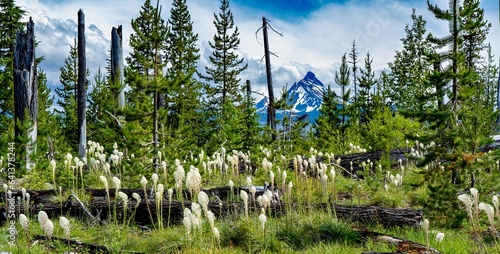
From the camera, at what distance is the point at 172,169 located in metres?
9.80

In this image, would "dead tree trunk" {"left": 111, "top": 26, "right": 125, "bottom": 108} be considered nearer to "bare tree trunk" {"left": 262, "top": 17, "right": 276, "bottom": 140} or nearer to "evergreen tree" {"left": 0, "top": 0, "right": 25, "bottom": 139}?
"bare tree trunk" {"left": 262, "top": 17, "right": 276, "bottom": 140}

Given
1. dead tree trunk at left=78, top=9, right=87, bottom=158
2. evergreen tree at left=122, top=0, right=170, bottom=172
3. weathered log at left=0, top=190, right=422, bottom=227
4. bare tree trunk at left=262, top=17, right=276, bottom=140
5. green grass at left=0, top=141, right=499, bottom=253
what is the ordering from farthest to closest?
1. bare tree trunk at left=262, top=17, right=276, bottom=140
2. dead tree trunk at left=78, top=9, right=87, bottom=158
3. evergreen tree at left=122, top=0, right=170, bottom=172
4. weathered log at left=0, top=190, right=422, bottom=227
5. green grass at left=0, top=141, right=499, bottom=253

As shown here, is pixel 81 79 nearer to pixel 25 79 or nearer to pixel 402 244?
pixel 25 79

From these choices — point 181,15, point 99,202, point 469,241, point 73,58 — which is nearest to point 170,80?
point 99,202

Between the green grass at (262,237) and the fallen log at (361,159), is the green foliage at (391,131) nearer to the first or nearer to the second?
the fallen log at (361,159)

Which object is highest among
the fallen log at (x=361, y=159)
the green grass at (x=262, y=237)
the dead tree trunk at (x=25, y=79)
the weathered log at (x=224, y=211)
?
the dead tree trunk at (x=25, y=79)

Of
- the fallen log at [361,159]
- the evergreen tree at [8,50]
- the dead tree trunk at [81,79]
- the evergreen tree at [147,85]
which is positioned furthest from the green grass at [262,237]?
the evergreen tree at [8,50]

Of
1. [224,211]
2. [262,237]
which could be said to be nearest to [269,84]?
[224,211]

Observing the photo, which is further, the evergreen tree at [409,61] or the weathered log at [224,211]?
the evergreen tree at [409,61]

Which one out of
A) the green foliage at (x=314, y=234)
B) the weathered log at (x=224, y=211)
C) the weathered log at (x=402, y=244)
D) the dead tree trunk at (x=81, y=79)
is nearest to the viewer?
the weathered log at (x=402, y=244)

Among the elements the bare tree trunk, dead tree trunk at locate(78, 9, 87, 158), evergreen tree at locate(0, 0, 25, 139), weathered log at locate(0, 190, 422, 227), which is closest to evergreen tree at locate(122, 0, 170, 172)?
weathered log at locate(0, 190, 422, 227)

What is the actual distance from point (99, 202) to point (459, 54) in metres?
7.60

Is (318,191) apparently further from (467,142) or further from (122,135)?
(122,135)

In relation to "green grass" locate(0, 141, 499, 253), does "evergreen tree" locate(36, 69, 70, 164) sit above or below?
above
